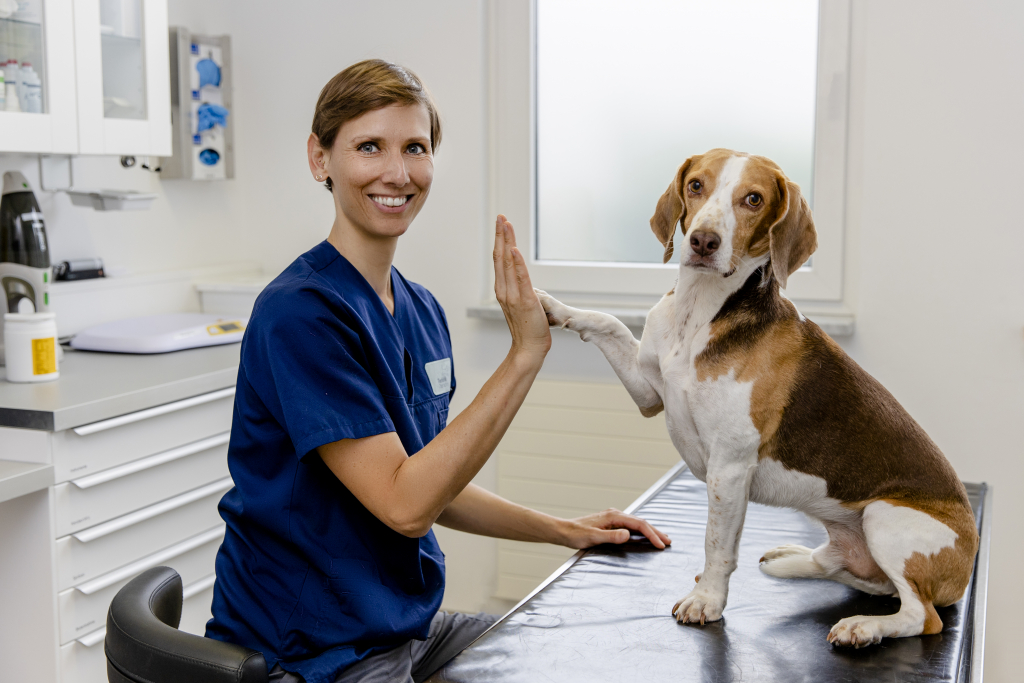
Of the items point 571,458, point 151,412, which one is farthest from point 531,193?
point 151,412

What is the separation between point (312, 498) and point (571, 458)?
1.67 m

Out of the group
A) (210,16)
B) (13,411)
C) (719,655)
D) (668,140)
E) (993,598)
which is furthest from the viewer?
(210,16)

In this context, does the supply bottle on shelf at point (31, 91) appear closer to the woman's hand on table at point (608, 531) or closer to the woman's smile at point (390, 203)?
the woman's smile at point (390, 203)

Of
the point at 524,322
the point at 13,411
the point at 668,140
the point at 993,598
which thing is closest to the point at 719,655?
the point at 524,322

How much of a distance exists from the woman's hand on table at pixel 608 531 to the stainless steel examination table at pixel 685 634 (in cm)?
2

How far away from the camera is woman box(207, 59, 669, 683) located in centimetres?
116

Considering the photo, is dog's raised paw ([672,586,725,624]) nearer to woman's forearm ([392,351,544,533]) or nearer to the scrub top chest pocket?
woman's forearm ([392,351,544,533])

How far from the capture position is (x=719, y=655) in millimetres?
1107

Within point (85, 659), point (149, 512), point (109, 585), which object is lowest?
point (85, 659)

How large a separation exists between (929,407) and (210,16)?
266cm

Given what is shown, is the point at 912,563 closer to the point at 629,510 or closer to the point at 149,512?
the point at 629,510

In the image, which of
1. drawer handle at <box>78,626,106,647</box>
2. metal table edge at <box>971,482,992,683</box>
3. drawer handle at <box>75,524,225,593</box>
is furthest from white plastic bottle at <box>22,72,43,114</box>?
metal table edge at <box>971,482,992,683</box>

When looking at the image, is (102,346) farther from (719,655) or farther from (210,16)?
(719,655)

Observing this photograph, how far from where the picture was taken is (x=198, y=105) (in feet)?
9.64
